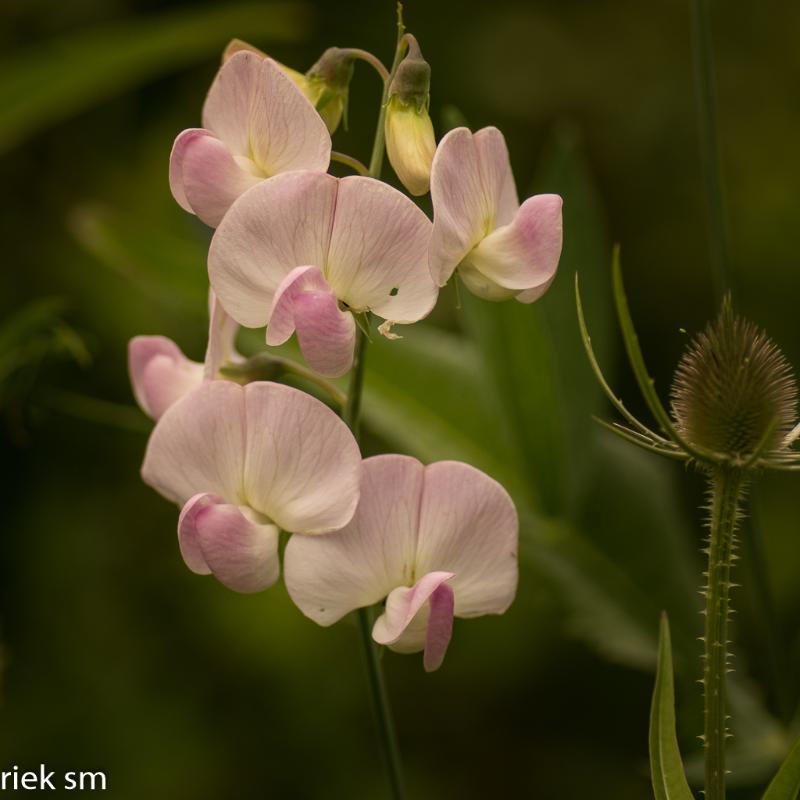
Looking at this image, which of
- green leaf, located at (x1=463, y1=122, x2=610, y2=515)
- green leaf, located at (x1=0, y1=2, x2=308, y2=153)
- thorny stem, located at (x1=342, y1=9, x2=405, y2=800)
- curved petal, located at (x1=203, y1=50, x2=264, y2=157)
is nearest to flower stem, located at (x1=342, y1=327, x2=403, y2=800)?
thorny stem, located at (x1=342, y1=9, x2=405, y2=800)

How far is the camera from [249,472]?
60 centimetres

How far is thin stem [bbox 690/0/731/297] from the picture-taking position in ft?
2.90

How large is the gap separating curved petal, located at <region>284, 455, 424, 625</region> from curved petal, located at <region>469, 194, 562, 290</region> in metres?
0.11

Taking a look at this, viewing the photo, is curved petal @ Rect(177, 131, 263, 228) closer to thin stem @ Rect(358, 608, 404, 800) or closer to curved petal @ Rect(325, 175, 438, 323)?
curved petal @ Rect(325, 175, 438, 323)

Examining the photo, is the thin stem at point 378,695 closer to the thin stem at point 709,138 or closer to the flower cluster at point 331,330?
the flower cluster at point 331,330

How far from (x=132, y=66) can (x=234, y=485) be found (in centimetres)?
77

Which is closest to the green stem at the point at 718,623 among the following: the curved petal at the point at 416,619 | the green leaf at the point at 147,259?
the curved petal at the point at 416,619

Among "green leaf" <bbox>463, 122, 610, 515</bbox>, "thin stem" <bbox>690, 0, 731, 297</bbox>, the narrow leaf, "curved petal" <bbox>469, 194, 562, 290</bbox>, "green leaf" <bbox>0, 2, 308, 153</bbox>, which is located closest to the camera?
the narrow leaf

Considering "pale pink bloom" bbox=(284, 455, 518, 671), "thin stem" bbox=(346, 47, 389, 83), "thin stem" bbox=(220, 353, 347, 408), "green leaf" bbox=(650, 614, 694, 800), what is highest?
"thin stem" bbox=(346, 47, 389, 83)

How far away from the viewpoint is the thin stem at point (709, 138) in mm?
883

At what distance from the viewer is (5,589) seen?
162cm

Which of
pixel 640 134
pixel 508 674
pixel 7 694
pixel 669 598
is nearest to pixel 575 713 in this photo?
pixel 508 674

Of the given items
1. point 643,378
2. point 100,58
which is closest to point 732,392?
point 643,378

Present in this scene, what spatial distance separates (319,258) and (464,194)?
0.08 metres
